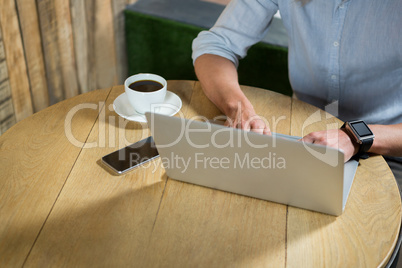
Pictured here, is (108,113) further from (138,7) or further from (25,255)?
(138,7)

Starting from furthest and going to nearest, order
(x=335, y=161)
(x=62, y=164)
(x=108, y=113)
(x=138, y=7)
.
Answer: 1. (x=138, y=7)
2. (x=108, y=113)
3. (x=62, y=164)
4. (x=335, y=161)

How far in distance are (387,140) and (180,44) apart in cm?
129

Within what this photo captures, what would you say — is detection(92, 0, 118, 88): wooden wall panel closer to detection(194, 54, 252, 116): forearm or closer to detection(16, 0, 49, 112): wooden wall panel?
detection(16, 0, 49, 112): wooden wall panel

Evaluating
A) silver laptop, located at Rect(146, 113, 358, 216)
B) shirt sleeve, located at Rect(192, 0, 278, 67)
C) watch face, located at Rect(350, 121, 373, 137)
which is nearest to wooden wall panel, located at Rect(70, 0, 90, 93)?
shirt sleeve, located at Rect(192, 0, 278, 67)

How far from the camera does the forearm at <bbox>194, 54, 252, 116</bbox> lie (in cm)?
125

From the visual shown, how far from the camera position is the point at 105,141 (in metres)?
1.12

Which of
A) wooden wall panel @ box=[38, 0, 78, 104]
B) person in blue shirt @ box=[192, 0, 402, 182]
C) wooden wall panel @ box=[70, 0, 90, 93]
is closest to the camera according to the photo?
person in blue shirt @ box=[192, 0, 402, 182]

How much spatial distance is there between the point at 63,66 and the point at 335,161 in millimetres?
1555

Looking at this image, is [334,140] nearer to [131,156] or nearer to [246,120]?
[246,120]

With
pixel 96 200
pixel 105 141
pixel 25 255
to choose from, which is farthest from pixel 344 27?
pixel 25 255

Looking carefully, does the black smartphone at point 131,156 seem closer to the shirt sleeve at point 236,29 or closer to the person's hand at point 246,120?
the person's hand at point 246,120

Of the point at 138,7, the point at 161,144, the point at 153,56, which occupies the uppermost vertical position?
the point at 161,144

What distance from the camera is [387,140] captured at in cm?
114

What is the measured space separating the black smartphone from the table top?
0.9 inches
